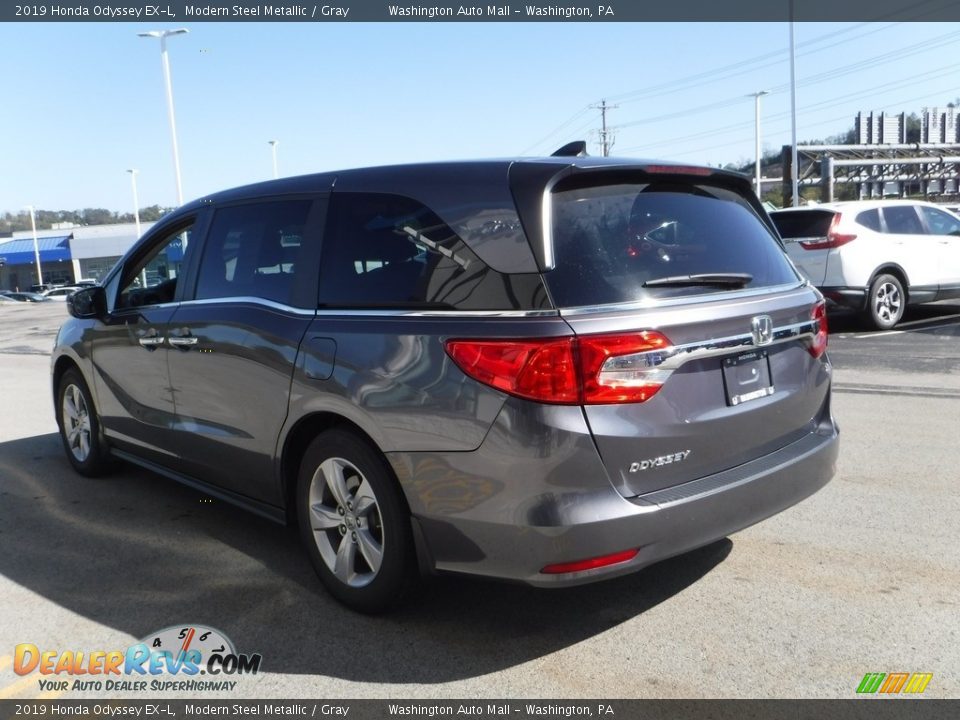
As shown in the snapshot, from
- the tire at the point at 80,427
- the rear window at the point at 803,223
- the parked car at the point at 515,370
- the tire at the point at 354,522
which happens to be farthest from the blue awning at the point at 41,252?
the tire at the point at 354,522

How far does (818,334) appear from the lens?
143 inches

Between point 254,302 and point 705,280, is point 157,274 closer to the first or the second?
point 254,302

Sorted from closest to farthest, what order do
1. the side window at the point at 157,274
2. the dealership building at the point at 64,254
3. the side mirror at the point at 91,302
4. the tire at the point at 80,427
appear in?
1. the side window at the point at 157,274
2. the side mirror at the point at 91,302
3. the tire at the point at 80,427
4. the dealership building at the point at 64,254

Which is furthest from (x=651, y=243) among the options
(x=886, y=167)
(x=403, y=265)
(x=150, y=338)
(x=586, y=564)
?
(x=886, y=167)

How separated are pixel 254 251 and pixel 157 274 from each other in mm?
1282

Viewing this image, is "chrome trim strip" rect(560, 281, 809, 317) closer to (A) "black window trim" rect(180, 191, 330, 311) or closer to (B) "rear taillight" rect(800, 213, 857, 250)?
(A) "black window trim" rect(180, 191, 330, 311)

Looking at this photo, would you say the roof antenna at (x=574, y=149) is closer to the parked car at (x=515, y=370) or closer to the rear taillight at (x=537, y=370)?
the parked car at (x=515, y=370)

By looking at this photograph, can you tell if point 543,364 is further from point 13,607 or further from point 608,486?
point 13,607

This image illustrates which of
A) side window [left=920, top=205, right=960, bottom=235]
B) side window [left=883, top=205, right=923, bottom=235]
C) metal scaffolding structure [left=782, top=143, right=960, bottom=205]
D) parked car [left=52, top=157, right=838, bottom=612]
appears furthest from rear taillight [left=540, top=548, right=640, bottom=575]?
metal scaffolding structure [left=782, top=143, right=960, bottom=205]

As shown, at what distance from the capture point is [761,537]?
4156mm

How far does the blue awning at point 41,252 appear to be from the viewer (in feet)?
236

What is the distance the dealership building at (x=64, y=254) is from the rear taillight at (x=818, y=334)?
7123cm

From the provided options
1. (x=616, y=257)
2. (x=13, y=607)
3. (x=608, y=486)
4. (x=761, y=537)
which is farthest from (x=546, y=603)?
(x=13, y=607)

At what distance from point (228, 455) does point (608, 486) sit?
2.13 meters
